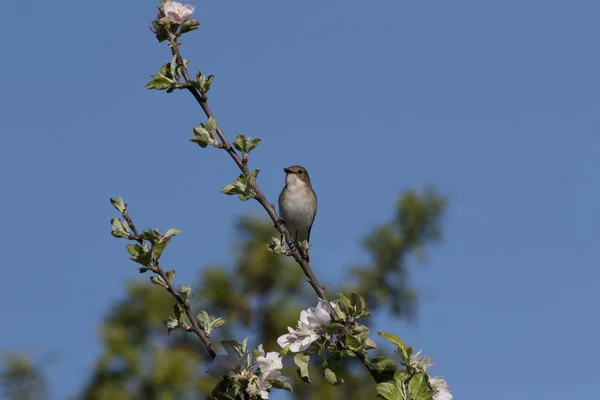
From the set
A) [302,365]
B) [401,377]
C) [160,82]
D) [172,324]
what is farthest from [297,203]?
[401,377]

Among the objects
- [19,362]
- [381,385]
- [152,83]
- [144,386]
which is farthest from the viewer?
[144,386]

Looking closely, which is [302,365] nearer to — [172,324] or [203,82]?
[172,324]

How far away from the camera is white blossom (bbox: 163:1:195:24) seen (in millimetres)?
3877

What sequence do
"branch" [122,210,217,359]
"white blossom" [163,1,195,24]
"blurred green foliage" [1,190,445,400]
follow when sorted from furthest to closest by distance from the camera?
"blurred green foliage" [1,190,445,400] → "white blossom" [163,1,195,24] → "branch" [122,210,217,359]

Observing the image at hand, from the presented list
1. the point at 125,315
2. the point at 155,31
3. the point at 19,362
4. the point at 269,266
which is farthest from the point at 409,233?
the point at 155,31

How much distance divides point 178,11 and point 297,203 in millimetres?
6493

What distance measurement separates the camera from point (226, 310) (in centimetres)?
1788

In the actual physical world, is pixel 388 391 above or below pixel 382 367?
below

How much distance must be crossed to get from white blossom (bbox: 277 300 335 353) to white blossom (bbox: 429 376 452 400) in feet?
1.41

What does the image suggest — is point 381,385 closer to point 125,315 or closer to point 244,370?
point 244,370

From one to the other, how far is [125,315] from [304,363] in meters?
14.4

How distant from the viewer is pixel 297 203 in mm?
10320

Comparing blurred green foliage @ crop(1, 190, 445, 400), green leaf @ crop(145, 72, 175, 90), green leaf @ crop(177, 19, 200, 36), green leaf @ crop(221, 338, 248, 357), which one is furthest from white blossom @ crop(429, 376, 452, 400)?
blurred green foliage @ crop(1, 190, 445, 400)

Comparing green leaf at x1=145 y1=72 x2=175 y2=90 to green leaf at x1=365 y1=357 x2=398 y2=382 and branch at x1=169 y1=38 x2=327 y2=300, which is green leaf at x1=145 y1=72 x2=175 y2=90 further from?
green leaf at x1=365 y1=357 x2=398 y2=382
